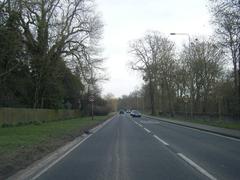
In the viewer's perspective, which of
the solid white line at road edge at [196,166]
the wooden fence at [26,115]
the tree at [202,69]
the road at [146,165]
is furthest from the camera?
the tree at [202,69]

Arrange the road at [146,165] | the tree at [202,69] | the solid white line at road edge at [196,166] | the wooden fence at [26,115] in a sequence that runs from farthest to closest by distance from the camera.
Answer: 1. the tree at [202,69]
2. the wooden fence at [26,115]
3. the road at [146,165]
4. the solid white line at road edge at [196,166]

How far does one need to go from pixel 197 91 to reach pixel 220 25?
37040 millimetres

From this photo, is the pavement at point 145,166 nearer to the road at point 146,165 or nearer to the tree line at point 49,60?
the road at point 146,165

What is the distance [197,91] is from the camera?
7706 centimetres

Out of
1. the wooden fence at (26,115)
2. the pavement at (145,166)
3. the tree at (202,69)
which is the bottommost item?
the pavement at (145,166)

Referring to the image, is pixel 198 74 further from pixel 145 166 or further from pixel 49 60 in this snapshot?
pixel 145 166

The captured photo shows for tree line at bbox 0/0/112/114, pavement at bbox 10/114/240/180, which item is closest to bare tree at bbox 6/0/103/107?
tree line at bbox 0/0/112/114

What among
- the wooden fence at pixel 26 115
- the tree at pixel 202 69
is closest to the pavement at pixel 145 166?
the wooden fence at pixel 26 115

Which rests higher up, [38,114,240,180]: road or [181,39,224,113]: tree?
[181,39,224,113]: tree

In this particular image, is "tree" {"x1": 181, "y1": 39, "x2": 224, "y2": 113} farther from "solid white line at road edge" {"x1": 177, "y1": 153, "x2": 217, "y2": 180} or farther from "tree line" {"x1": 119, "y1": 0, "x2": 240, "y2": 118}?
"solid white line at road edge" {"x1": 177, "y1": 153, "x2": 217, "y2": 180}

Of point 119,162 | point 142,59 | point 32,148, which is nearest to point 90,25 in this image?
point 142,59

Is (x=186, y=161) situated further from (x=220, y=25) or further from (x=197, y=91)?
(x=197, y=91)

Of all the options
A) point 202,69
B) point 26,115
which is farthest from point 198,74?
point 26,115

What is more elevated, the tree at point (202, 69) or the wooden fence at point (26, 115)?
the tree at point (202, 69)
